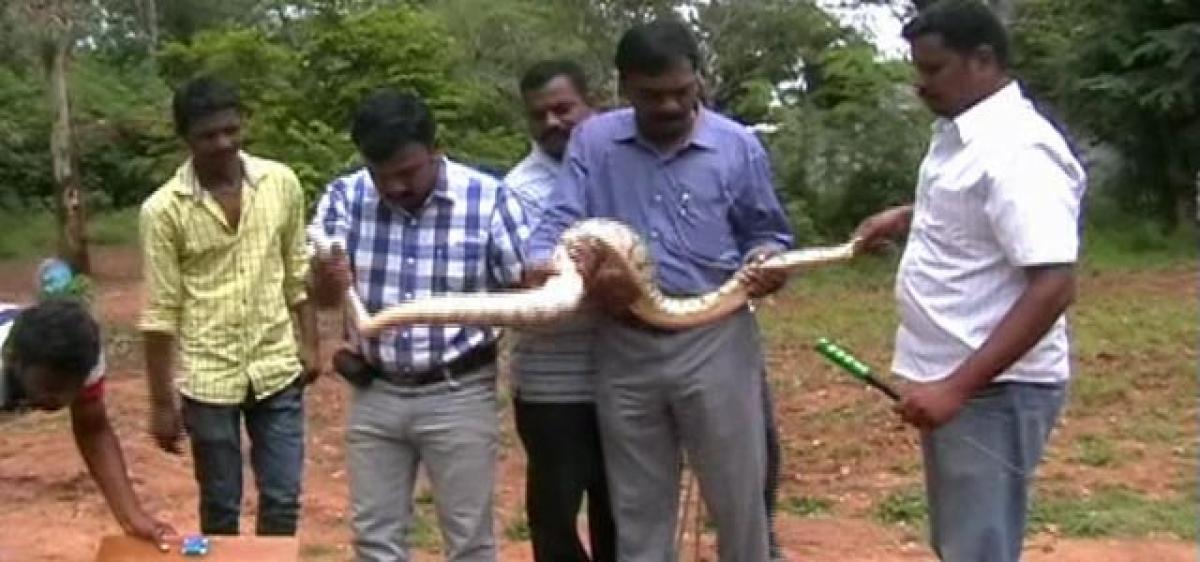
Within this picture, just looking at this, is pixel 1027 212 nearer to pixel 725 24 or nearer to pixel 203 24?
pixel 725 24

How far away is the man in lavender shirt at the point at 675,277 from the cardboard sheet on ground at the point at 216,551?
0.81m

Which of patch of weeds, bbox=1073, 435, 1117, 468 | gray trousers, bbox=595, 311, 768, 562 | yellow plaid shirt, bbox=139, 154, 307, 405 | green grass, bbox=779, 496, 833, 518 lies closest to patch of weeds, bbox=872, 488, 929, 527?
green grass, bbox=779, 496, 833, 518

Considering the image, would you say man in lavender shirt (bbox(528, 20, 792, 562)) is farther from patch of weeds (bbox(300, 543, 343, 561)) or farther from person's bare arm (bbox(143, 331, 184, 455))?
patch of weeds (bbox(300, 543, 343, 561))

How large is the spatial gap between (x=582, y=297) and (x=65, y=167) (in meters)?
16.1

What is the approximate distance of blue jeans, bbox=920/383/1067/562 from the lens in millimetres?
4125

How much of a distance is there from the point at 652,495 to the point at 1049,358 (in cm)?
115

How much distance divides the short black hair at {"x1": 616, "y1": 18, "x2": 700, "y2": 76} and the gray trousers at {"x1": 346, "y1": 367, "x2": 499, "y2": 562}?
0.85 metres

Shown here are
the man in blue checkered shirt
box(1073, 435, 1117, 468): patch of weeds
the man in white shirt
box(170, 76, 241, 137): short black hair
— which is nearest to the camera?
the man in white shirt

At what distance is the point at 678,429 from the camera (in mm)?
4895

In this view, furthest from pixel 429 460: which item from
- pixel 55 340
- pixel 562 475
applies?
pixel 55 340

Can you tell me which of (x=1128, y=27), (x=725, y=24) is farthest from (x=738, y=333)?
(x=725, y=24)

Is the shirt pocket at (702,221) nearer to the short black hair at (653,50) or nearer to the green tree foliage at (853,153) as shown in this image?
the short black hair at (653,50)

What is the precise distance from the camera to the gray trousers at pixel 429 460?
195 inches

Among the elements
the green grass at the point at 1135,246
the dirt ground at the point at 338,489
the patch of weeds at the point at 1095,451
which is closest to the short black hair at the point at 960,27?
the dirt ground at the point at 338,489
